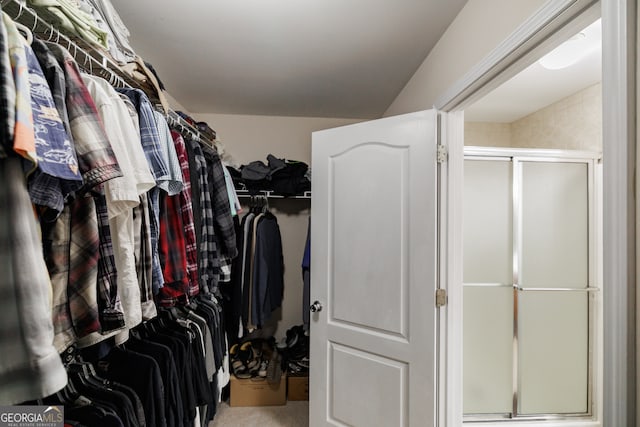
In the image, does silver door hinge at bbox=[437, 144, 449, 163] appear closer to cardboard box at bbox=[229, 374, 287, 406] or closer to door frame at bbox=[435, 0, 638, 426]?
door frame at bbox=[435, 0, 638, 426]

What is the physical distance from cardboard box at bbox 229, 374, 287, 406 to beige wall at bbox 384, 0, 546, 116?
2.28 meters

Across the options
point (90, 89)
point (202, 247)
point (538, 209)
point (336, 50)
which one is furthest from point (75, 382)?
point (538, 209)

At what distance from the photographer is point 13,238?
555 mm

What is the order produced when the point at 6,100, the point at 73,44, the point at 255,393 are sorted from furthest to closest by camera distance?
1. the point at 255,393
2. the point at 73,44
3. the point at 6,100

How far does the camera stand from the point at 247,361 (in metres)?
2.59

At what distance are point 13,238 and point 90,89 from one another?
0.48m

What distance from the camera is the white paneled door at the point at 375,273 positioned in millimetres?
1541

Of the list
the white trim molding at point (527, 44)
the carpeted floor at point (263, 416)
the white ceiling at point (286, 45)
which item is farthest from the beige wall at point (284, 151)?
the white trim molding at point (527, 44)

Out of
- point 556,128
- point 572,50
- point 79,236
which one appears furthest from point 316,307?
point 556,128

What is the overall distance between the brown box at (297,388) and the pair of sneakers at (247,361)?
22cm

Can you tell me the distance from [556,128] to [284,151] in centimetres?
227

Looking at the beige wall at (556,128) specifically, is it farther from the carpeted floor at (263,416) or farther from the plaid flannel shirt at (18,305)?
the plaid flannel shirt at (18,305)

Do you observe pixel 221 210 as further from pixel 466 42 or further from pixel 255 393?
pixel 255 393

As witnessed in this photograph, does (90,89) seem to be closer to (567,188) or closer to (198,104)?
(198,104)
